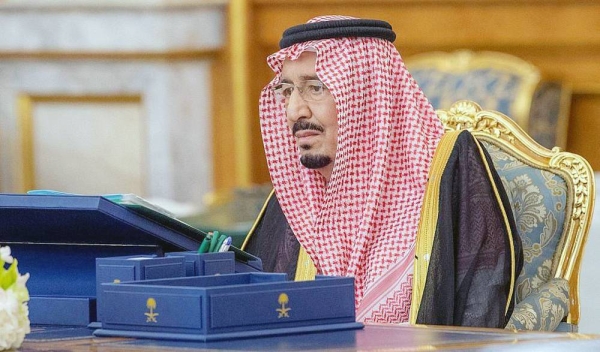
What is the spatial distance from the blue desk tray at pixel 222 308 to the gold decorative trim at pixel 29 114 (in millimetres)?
5981

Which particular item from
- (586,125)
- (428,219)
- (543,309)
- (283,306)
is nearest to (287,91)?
(428,219)

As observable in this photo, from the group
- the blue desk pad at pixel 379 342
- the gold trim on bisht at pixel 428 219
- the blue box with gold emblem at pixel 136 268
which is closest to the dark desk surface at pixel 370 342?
the blue desk pad at pixel 379 342

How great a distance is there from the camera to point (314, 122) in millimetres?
3293

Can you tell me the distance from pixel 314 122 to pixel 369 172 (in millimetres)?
181

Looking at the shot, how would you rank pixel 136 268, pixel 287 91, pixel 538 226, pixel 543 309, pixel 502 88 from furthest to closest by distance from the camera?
pixel 502 88 → pixel 287 91 → pixel 538 226 → pixel 543 309 → pixel 136 268

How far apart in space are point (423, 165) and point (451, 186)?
0.12m

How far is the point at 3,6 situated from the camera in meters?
8.05

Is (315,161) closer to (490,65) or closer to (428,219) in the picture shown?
(428,219)

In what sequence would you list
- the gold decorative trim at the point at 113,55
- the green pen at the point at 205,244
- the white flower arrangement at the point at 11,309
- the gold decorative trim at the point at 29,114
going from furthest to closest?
the gold decorative trim at the point at 29,114 → the gold decorative trim at the point at 113,55 → the green pen at the point at 205,244 → the white flower arrangement at the point at 11,309

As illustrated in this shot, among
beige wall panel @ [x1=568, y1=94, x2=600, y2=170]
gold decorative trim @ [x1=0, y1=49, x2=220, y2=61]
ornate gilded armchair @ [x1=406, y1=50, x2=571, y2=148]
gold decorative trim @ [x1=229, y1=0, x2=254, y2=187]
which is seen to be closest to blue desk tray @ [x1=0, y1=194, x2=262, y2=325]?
ornate gilded armchair @ [x1=406, y1=50, x2=571, y2=148]

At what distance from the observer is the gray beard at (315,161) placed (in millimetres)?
3275

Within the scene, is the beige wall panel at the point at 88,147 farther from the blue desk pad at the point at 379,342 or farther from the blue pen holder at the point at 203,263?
the blue desk pad at the point at 379,342

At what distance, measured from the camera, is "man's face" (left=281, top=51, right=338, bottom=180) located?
3.28 m

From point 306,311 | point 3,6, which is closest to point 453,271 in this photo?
point 306,311
